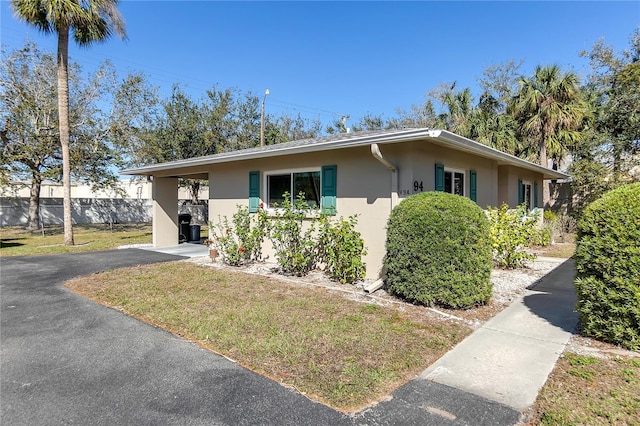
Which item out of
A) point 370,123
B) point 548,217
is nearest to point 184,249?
point 548,217

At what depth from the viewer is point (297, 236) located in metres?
7.21

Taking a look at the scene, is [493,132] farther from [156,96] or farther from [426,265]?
[156,96]

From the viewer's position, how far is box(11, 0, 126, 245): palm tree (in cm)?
1067

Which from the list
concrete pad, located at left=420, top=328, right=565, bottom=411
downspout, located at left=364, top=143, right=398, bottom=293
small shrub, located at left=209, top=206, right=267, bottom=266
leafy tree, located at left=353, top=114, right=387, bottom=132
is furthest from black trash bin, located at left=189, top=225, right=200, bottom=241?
leafy tree, located at left=353, top=114, right=387, bottom=132

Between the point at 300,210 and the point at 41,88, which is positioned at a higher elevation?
the point at 41,88

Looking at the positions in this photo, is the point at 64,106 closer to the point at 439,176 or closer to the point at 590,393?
the point at 439,176

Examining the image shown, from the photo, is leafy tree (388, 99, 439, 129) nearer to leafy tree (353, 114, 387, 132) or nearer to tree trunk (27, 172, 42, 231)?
leafy tree (353, 114, 387, 132)

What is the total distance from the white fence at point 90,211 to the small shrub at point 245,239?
50.9 ft

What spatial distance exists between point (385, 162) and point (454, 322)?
9.08ft

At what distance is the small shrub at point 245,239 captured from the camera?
8.09 m

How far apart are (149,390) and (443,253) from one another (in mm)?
3769

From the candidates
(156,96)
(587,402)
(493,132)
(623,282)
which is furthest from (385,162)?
(156,96)

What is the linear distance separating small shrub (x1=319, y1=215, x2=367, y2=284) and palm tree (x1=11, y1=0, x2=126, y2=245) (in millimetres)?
10528

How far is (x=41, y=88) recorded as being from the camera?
1673 cm
